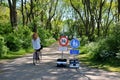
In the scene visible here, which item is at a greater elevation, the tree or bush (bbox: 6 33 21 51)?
the tree

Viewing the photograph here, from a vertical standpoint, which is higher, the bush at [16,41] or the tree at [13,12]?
the tree at [13,12]

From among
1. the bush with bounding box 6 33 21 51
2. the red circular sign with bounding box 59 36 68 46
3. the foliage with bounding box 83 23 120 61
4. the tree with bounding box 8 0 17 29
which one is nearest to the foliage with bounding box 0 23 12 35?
the tree with bounding box 8 0 17 29

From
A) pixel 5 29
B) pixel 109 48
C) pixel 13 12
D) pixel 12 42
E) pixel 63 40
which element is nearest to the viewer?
pixel 63 40

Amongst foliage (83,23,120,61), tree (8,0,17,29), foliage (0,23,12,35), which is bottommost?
foliage (83,23,120,61)

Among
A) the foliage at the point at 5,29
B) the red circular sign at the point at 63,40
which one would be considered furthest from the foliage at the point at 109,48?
the foliage at the point at 5,29

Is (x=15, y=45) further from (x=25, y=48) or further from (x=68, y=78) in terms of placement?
→ (x=68, y=78)

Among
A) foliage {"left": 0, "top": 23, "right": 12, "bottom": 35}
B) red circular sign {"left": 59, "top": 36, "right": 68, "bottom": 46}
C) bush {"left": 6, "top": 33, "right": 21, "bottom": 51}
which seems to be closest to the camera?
red circular sign {"left": 59, "top": 36, "right": 68, "bottom": 46}

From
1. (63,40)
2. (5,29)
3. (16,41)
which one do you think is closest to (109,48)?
(63,40)

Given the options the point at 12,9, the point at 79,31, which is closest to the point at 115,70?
the point at 12,9

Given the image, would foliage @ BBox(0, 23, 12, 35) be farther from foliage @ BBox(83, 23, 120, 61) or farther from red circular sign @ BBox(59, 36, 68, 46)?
red circular sign @ BBox(59, 36, 68, 46)

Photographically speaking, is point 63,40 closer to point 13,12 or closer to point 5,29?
point 5,29

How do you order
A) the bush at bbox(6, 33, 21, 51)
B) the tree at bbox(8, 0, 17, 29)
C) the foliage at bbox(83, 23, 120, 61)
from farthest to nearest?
the tree at bbox(8, 0, 17, 29) → the bush at bbox(6, 33, 21, 51) → the foliage at bbox(83, 23, 120, 61)

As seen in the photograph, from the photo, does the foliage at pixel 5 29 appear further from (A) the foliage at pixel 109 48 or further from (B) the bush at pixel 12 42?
(A) the foliage at pixel 109 48

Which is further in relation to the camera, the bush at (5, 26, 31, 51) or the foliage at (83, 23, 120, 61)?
the bush at (5, 26, 31, 51)
